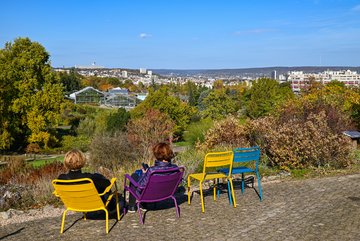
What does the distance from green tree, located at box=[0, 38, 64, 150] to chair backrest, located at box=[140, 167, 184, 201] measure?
1494 inches

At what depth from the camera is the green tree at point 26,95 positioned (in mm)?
41719

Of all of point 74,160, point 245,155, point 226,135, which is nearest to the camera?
point 74,160

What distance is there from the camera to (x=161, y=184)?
602 cm

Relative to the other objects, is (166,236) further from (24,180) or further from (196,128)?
(196,128)

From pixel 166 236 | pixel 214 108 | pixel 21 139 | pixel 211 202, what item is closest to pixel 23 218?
pixel 166 236

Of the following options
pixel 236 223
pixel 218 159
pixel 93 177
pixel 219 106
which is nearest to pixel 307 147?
pixel 218 159

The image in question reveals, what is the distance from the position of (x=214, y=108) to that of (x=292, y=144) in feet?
157

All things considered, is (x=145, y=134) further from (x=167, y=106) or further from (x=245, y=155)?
(x=167, y=106)

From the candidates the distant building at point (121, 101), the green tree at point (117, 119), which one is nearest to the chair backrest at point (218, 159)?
the green tree at point (117, 119)

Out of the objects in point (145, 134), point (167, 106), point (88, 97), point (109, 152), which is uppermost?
point (145, 134)

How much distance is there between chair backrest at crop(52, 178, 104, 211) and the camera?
Result: 5355 mm

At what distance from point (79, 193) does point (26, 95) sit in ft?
132

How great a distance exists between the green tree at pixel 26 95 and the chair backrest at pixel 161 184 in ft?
125

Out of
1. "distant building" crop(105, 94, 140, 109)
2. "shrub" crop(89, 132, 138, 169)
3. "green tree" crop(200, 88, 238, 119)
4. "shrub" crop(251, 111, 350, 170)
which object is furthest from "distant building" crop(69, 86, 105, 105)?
"shrub" crop(251, 111, 350, 170)
